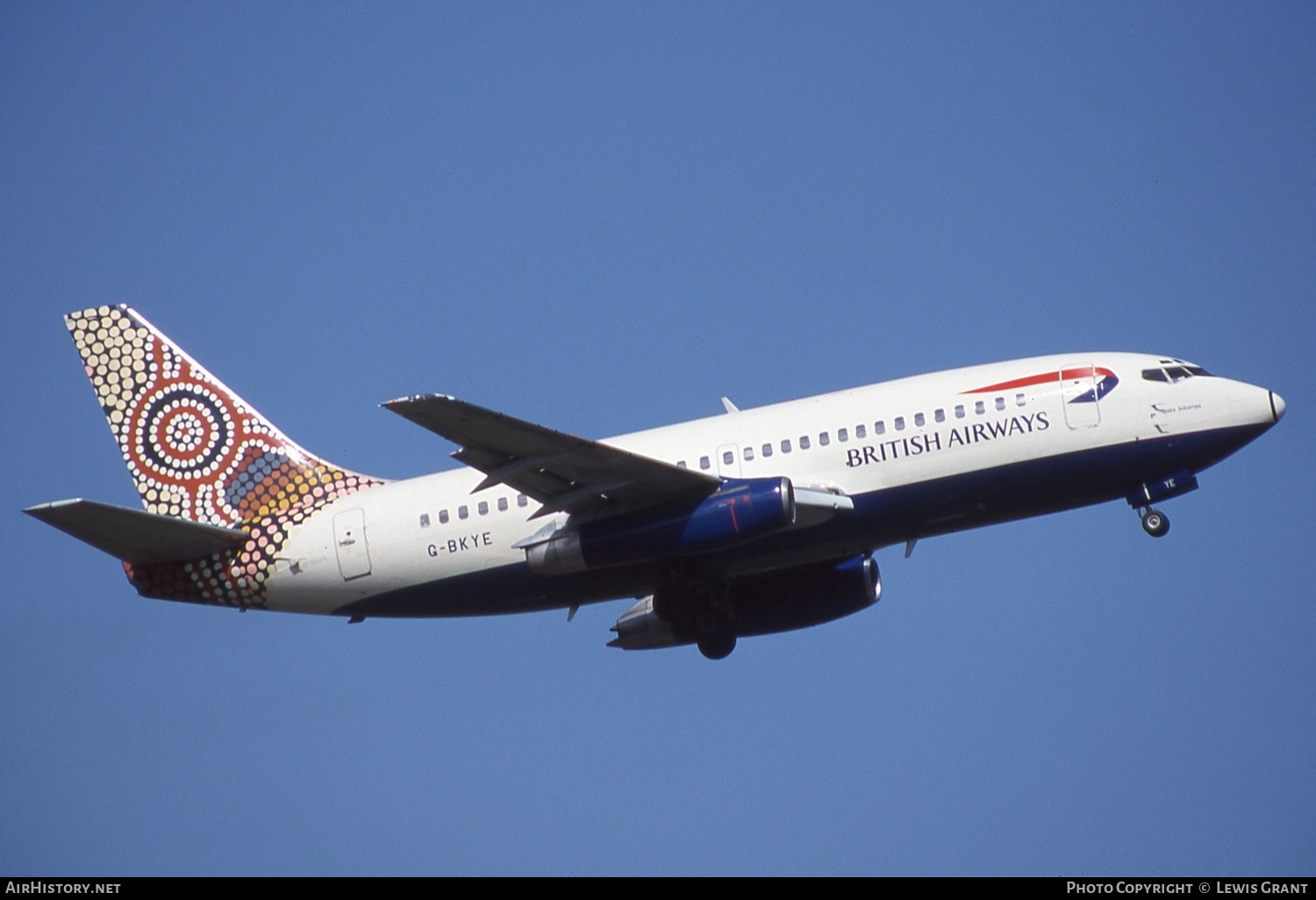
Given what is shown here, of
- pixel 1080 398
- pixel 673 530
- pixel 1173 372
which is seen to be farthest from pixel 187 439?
pixel 1173 372

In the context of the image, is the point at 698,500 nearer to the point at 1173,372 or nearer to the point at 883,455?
the point at 883,455

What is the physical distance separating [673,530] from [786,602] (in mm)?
5929

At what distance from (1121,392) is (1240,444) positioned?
113 inches

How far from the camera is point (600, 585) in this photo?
3862cm

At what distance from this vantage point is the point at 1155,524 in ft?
122

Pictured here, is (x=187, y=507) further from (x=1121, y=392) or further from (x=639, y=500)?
(x=1121, y=392)

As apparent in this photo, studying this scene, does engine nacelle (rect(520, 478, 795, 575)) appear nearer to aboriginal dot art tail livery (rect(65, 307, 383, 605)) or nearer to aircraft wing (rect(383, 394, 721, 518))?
aircraft wing (rect(383, 394, 721, 518))

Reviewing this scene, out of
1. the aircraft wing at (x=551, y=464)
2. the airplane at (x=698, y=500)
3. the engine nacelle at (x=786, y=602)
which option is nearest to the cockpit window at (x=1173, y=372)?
the airplane at (x=698, y=500)

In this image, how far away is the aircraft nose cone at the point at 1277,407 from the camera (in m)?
36.8

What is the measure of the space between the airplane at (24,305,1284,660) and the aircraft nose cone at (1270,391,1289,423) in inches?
1.9

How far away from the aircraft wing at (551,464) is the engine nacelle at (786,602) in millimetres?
4363

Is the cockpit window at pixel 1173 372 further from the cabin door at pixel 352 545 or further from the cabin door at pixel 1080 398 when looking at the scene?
the cabin door at pixel 352 545

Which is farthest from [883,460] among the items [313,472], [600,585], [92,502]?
[92,502]
